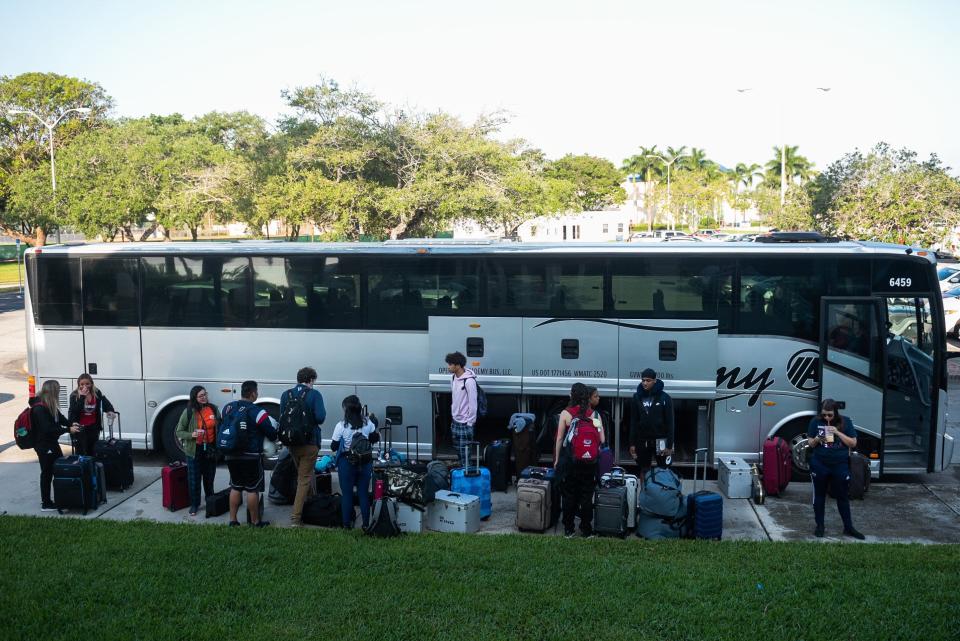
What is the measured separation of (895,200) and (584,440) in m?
23.6

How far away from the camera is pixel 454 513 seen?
9398 mm

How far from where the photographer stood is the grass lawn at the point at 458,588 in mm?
6559

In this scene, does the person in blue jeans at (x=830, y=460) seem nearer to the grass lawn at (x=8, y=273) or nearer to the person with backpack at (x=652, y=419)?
the person with backpack at (x=652, y=419)

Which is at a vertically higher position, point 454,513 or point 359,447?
point 359,447

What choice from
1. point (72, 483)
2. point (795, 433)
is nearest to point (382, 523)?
point (72, 483)

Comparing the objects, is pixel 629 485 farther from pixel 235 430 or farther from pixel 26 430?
pixel 26 430

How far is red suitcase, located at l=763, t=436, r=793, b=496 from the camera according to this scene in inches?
420

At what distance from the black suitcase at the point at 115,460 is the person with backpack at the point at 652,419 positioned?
21.7 ft

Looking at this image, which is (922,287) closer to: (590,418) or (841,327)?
(841,327)

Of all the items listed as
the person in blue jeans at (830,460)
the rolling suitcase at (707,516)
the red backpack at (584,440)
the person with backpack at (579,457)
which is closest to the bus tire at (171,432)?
the person with backpack at (579,457)

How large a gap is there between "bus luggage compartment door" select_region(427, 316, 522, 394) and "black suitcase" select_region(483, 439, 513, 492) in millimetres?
821

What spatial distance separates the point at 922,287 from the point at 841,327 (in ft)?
3.77

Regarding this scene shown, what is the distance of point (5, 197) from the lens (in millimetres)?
59188

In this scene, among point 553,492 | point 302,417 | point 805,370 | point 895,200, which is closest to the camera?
point 302,417
